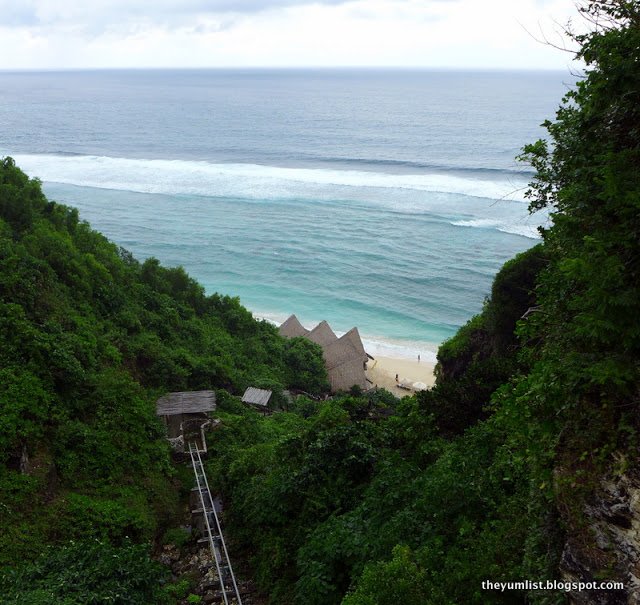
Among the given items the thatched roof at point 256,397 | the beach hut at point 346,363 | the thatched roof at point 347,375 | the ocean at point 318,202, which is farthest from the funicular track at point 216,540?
the beach hut at point 346,363

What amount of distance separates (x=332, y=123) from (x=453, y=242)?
6514cm

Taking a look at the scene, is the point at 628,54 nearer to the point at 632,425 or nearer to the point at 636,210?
the point at 636,210

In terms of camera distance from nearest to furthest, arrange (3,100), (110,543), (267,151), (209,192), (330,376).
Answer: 1. (110,543)
2. (330,376)
3. (209,192)
4. (267,151)
5. (3,100)

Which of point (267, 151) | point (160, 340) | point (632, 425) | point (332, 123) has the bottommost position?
point (160, 340)

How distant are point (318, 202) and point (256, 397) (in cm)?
3754

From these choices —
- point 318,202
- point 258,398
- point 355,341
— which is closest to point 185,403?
point 258,398

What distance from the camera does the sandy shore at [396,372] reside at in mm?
27703

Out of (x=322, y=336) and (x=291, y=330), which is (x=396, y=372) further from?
(x=291, y=330)

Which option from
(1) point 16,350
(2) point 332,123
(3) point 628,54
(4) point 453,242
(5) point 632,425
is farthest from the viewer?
(2) point 332,123

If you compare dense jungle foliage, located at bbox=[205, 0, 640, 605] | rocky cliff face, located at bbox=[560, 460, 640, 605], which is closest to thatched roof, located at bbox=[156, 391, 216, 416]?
dense jungle foliage, located at bbox=[205, 0, 640, 605]

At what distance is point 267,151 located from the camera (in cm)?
7638

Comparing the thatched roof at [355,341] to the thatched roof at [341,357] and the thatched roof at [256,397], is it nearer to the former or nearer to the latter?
the thatched roof at [341,357]

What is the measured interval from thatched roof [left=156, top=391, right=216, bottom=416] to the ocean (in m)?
8.36

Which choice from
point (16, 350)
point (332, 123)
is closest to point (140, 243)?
point (16, 350)
